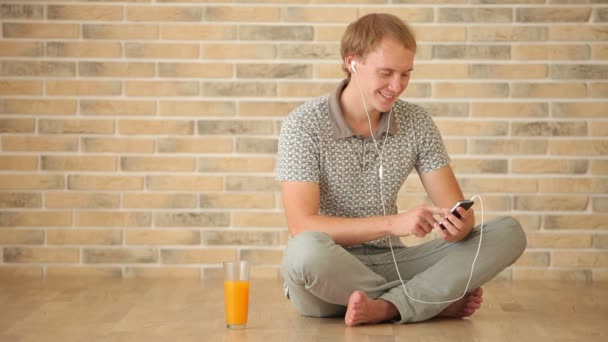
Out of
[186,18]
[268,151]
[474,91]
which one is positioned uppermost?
[186,18]

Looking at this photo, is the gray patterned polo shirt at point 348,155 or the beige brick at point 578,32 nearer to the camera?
the gray patterned polo shirt at point 348,155

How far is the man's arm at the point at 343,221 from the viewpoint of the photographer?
234 centimetres

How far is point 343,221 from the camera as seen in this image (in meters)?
2.46

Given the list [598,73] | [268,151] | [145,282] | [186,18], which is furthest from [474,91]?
[145,282]

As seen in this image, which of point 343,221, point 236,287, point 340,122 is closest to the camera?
point 236,287

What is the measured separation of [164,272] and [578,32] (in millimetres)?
1813

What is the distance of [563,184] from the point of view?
3643mm

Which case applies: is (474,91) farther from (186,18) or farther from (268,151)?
(186,18)

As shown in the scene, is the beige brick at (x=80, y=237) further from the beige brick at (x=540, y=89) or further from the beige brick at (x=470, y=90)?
the beige brick at (x=540, y=89)

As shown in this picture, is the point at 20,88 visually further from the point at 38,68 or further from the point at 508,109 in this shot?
the point at 508,109

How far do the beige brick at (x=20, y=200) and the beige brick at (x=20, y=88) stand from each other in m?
0.38

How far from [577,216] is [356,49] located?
152 centimetres

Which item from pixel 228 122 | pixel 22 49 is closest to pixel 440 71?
pixel 228 122

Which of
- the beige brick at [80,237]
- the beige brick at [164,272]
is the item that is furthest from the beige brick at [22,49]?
the beige brick at [164,272]
